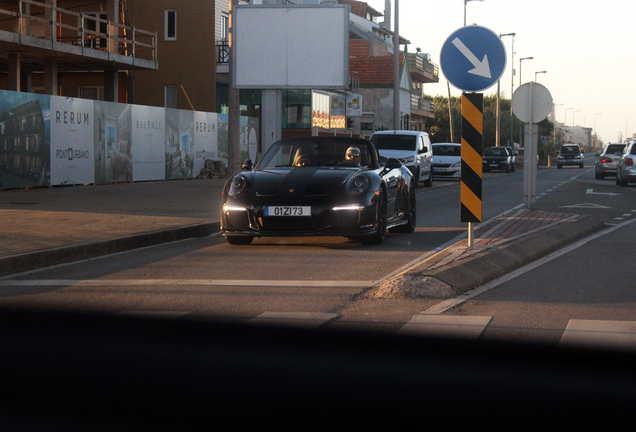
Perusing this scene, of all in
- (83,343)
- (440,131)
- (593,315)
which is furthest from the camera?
(440,131)

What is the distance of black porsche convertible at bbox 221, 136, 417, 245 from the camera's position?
30.1ft

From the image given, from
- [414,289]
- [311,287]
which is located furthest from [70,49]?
[414,289]

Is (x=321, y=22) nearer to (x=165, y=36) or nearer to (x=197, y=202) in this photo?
(x=197, y=202)

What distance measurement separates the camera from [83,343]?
4.85 m

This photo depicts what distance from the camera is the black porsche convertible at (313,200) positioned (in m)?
9.17

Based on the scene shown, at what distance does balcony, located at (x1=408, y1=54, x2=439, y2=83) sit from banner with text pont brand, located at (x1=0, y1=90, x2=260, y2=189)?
44.8 m

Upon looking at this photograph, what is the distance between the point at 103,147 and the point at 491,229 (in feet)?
49.2

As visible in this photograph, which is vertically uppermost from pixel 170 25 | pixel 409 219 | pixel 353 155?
pixel 170 25

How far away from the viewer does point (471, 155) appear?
27.5 ft

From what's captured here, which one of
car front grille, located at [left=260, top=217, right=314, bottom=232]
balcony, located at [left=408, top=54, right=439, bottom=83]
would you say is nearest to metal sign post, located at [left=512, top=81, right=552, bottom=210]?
car front grille, located at [left=260, top=217, right=314, bottom=232]

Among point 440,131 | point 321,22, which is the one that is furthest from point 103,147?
point 440,131

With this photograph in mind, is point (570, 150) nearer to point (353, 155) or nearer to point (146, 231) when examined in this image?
point (353, 155)

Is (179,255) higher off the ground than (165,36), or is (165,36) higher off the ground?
(165,36)

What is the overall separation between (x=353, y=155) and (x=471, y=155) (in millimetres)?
2369
